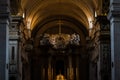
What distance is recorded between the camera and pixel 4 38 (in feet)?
84.1

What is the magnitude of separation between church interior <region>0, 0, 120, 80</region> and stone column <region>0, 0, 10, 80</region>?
8396 mm

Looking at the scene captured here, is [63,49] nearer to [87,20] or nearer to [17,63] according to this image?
[87,20]

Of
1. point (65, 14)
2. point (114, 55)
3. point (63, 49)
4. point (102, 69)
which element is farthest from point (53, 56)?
point (114, 55)

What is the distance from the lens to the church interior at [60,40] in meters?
35.4

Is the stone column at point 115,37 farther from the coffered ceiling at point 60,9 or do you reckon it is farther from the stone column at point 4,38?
the coffered ceiling at point 60,9

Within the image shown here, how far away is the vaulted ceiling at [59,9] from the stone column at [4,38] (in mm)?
10440

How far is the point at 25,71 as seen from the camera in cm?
4444

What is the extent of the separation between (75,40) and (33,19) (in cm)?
629

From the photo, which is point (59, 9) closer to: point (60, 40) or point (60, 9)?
point (60, 9)

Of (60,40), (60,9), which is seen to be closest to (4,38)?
(60,40)

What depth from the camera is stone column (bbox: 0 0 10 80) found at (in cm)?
2532

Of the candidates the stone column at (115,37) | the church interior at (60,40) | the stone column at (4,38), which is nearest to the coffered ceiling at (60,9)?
the church interior at (60,40)

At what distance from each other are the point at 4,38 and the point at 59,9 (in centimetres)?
2150

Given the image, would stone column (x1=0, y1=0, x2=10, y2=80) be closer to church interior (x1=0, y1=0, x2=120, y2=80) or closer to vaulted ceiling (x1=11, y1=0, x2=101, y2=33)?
church interior (x1=0, y1=0, x2=120, y2=80)
